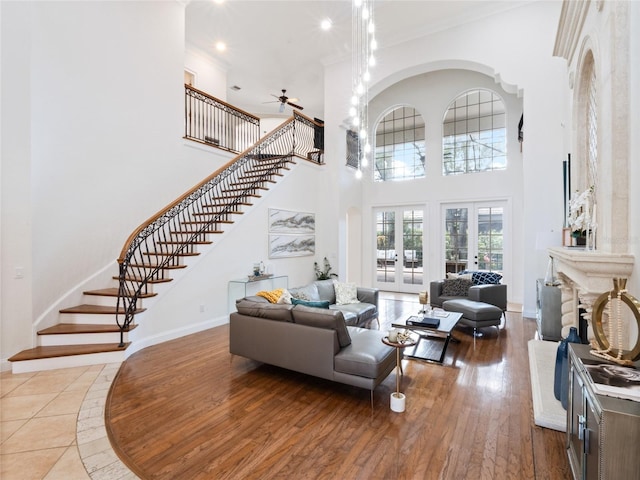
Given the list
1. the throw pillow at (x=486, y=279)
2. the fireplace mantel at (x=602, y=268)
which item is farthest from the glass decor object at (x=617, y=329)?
the throw pillow at (x=486, y=279)

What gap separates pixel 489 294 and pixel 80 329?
621 centimetres

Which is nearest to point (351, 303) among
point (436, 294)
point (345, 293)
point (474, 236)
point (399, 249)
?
point (345, 293)

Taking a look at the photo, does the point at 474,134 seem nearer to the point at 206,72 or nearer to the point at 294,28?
the point at 294,28

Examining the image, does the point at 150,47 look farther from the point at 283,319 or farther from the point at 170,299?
the point at 283,319

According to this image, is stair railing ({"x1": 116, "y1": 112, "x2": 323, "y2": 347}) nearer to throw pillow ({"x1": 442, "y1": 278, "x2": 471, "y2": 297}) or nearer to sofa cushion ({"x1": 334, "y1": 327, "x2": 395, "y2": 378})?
sofa cushion ({"x1": 334, "y1": 327, "x2": 395, "y2": 378})

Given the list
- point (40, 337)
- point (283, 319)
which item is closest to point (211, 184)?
point (40, 337)

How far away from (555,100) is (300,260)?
598 centimetres

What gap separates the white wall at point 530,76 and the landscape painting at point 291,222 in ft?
14.0

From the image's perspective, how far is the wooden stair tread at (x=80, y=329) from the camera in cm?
401

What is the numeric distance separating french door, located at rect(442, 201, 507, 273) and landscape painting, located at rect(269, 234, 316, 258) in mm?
3498

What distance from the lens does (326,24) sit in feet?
23.1

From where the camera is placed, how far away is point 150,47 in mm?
5781

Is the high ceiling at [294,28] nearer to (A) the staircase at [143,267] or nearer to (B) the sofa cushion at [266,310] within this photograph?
(A) the staircase at [143,267]

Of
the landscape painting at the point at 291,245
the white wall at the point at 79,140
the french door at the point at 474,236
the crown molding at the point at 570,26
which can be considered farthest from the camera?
the french door at the point at 474,236
